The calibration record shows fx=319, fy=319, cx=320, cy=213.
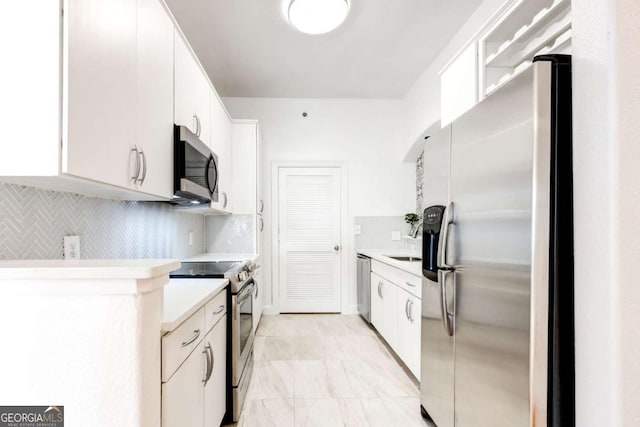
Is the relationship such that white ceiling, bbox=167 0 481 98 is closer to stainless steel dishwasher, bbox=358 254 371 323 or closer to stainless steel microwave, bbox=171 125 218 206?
stainless steel microwave, bbox=171 125 218 206

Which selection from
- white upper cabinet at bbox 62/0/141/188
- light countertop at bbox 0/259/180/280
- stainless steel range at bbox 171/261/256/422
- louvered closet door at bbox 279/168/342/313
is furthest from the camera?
louvered closet door at bbox 279/168/342/313

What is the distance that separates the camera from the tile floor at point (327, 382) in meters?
2.00

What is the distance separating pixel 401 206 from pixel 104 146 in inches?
144

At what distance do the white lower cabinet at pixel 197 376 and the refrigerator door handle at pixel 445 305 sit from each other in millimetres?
1164

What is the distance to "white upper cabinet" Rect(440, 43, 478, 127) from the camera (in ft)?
6.34

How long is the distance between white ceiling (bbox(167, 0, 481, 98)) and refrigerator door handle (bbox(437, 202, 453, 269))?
5.68ft

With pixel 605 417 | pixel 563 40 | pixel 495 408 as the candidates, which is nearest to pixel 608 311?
pixel 605 417

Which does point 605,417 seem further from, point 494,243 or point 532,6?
point 532,6

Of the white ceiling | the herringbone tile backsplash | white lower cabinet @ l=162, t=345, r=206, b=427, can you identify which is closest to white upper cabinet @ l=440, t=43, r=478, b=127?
the white ceiling

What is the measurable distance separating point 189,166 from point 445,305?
1.59m

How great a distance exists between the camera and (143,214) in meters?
2.10

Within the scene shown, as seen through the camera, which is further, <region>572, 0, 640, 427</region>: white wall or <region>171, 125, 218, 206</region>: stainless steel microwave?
<region>171, 125, 218, 206</region>: stainless steel microwave

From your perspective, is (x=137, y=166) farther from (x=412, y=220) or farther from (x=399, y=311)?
(x=412, y=220)

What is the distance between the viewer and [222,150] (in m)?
2.95
